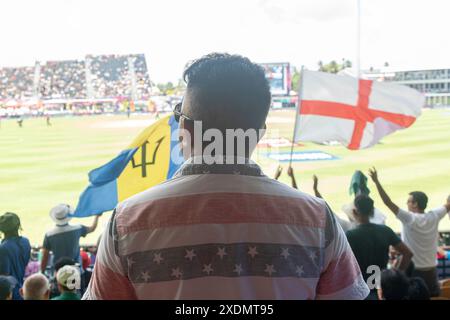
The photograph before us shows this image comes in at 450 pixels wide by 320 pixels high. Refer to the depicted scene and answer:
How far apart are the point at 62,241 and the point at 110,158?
11314 mm

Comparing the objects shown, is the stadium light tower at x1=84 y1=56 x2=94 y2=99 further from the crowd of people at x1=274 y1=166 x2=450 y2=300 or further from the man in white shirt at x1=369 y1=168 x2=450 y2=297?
the man in white shirt at x1=369 y1=168 x2=450 y2=297

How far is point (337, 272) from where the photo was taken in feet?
3.97

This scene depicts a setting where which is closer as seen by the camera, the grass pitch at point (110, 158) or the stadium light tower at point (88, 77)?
the grass pitch at point (110, 158)

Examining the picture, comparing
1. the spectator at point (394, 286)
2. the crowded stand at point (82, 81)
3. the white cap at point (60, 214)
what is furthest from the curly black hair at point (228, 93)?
the crowded stand at point (82, 81)

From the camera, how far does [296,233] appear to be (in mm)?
1145

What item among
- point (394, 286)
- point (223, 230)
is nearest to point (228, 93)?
point (223, 230)

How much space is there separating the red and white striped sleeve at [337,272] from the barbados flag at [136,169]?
324cm

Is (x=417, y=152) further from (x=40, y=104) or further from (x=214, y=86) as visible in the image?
(x=40, y=104)

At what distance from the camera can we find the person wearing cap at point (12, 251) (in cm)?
374

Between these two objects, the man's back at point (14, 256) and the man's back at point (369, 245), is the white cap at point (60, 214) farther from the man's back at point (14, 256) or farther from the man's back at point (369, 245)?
the man's back at point (369, 245)

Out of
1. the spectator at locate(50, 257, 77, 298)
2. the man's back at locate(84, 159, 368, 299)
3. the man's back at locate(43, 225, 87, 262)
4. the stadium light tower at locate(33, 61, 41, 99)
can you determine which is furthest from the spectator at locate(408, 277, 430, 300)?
the stadium light tower at locate(33, 61, 41, 99)

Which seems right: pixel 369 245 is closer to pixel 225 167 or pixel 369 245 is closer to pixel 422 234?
pixel 422 234

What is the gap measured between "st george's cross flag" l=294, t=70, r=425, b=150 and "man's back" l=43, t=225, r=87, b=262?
7.35 ft

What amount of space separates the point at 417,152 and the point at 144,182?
13.0 m
